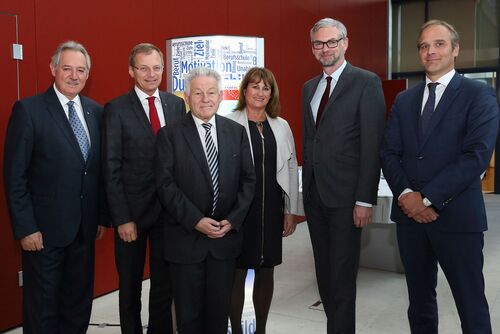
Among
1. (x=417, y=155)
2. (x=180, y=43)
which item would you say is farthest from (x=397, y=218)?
(x=180, y=43)

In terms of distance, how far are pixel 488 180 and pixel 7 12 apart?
10.1m

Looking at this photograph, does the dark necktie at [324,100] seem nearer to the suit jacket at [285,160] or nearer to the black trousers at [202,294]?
the suit jacket at [285,160]

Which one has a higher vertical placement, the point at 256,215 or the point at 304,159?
the point at 304,159

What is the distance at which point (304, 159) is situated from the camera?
8.95ft

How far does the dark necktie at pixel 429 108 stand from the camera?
241cm

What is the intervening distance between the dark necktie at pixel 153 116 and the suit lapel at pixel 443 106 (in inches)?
54.0

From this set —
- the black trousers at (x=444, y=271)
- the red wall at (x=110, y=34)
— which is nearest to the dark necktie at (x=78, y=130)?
the red wall at (x=110, y=34)

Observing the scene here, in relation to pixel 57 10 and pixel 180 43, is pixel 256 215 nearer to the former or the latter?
pixel 180 43

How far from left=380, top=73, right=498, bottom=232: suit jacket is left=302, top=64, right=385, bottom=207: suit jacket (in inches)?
4.3

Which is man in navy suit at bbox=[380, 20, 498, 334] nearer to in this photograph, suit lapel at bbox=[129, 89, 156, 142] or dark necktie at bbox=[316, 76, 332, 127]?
dark necktie at bbox=[316, 76, 332, 127]

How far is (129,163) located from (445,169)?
1.56 meters

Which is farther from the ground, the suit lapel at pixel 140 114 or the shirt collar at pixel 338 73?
the shirt collar at pixel 338 73

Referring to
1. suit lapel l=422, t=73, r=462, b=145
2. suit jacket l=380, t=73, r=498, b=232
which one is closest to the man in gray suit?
suit jacket l=380, t=73, r=498, b=232

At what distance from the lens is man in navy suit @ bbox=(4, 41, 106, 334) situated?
2441 millimetres
